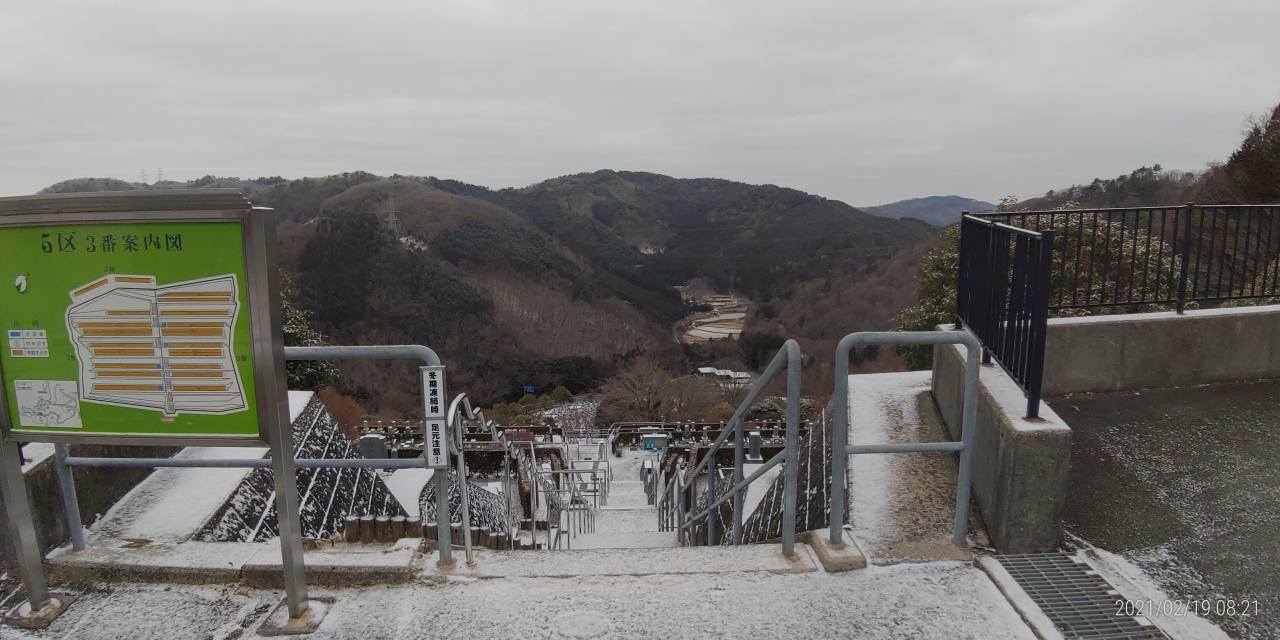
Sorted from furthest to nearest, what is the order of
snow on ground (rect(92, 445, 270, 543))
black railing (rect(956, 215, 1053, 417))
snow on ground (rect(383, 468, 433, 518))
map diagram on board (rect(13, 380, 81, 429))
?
snow on ground (rect(383, 468, 433, 518)) → snow on ground (rect(92, 445, 270, 543)) → black railing (rect(956, 215, 1053, 417)) → map diagram on board (rect(13, 380, 81, 429))

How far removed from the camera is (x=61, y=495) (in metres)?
3.21

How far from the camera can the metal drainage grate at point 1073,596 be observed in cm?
251

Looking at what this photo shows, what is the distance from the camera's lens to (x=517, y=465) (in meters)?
16.4

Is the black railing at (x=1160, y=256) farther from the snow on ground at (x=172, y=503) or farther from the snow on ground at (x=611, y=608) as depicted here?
the snow on ground at (x=172, y=503)

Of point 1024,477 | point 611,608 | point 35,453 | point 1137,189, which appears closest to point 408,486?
point 35,453

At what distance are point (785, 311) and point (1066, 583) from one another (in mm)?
88831

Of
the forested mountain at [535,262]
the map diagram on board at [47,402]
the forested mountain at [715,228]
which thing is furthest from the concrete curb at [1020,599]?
the forested mountain at [715,228]

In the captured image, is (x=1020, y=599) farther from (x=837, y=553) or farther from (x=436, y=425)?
(x=436, y=425)

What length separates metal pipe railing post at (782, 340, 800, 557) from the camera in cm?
282

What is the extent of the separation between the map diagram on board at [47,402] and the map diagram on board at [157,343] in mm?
65

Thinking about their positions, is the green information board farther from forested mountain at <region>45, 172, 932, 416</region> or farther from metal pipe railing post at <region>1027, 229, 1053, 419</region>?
forested mountain at <region>45, 172, 932, 416</region>

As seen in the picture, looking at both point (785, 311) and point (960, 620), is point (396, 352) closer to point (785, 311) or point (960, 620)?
point (960, 620)

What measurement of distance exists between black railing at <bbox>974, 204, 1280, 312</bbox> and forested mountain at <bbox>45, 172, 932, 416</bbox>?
35680 millimetres

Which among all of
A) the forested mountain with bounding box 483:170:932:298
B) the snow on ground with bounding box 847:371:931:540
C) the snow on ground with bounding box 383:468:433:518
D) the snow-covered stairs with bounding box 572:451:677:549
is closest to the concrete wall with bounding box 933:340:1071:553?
the snow on ground with bounding box 847:371:931:540
